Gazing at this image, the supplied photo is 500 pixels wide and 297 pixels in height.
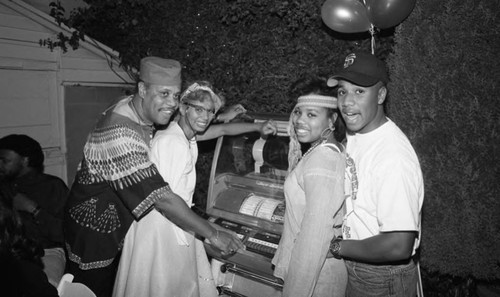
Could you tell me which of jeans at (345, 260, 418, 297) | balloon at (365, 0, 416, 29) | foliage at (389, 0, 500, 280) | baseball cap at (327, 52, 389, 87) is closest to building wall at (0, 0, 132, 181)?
balloon at (365, 0, 416, 29)

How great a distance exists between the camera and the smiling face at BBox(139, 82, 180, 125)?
2.47 meters

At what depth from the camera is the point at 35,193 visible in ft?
11.7

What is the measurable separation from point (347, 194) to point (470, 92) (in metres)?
1.67

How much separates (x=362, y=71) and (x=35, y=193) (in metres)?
3.37

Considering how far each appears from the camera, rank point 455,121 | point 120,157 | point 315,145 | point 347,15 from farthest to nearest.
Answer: point 347,15 < point 455,121 < point 120,157 < point 315,145

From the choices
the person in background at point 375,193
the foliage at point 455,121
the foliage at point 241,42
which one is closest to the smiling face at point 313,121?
the person in background at point 375,193

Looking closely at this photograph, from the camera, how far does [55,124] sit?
214 inches

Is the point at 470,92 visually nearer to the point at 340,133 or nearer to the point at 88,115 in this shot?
the point at 340,133

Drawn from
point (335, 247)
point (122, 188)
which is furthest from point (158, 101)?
point (335, 247)

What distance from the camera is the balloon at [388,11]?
296 centimetres

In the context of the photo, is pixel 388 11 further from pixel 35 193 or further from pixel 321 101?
pixel 35 193

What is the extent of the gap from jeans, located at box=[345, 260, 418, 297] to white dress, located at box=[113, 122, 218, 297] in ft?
3.84

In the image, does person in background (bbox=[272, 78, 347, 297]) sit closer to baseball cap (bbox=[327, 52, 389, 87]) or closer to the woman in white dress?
baseball cap (bbox=[327, 52, 389, 87])

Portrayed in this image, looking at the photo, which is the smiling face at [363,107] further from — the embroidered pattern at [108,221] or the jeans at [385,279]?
the embroidered pattern at [108,221]
